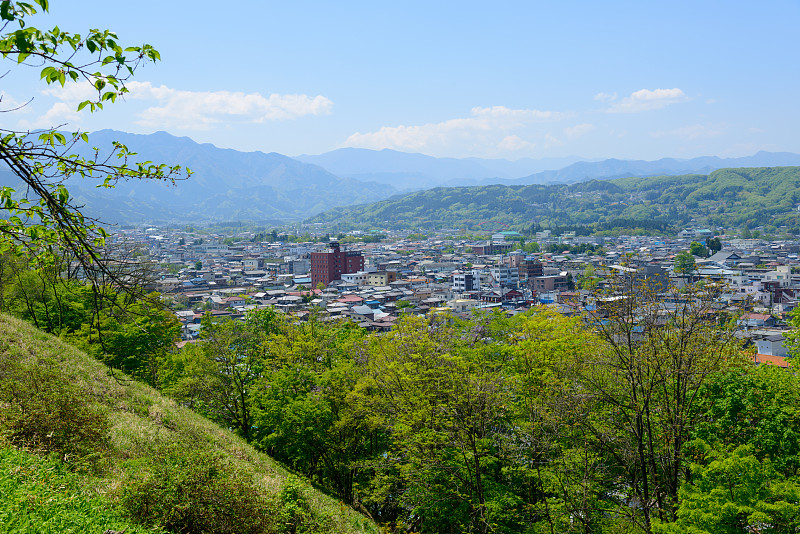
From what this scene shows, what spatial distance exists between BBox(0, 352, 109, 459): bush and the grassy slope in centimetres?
29

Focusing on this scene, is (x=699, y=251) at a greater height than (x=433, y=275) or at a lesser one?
greater

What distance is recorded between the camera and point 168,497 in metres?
4.80

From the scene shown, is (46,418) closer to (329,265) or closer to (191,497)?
(191,497)

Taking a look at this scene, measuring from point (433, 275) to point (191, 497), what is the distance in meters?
68.5

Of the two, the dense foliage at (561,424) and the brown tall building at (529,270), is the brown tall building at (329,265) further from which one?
the dense foliage at (561,424)

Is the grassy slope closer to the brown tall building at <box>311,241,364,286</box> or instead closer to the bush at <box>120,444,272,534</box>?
the bush at <box>120,444,272,534</box>

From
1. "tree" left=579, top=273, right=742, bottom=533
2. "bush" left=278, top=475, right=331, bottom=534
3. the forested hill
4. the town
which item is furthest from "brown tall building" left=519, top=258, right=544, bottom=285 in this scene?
"bush" left=278, top=475, right=331, bottom=534

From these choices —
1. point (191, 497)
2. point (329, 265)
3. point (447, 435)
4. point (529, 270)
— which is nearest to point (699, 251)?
point (529, 270)

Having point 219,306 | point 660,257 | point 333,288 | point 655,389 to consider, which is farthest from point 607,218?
point 655,389

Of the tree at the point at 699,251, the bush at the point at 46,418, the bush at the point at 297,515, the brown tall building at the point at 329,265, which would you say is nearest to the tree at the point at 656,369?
the bush at the point at 297,515

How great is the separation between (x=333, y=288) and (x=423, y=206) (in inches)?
5147

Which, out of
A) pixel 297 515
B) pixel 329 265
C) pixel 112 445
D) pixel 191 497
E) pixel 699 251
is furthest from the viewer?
pixel 699 251

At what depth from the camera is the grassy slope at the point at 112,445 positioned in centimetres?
420

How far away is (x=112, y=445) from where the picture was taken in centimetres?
624
